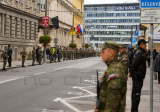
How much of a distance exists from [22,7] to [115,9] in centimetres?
10253

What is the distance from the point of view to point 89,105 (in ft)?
33.6

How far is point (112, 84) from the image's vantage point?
405 centimetres

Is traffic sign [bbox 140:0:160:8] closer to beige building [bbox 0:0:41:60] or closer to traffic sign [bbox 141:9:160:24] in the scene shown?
traffic sign [bbox 141:9:160:24]

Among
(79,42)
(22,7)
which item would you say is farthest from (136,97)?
(79,42)

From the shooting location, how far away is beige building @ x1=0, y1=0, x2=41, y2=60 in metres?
38.8

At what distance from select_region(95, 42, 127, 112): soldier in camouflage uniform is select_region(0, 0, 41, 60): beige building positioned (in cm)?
3325

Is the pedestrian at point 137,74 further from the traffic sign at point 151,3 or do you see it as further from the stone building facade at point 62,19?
the stone building facade at point 62,19

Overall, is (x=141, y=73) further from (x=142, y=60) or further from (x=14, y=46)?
(x=14, y=46)

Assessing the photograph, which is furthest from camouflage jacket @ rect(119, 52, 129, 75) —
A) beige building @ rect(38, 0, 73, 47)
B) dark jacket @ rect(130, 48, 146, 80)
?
beige building @ rect(38, 0, 73, 47)

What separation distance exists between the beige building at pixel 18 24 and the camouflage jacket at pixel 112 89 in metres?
33.3

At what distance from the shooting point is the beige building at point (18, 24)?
38.8 m

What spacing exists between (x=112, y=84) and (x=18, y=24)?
40184 mm

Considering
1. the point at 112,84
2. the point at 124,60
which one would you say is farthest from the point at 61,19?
the point at 112,84

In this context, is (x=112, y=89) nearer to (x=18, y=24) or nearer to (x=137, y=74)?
(x=137, y=74)
